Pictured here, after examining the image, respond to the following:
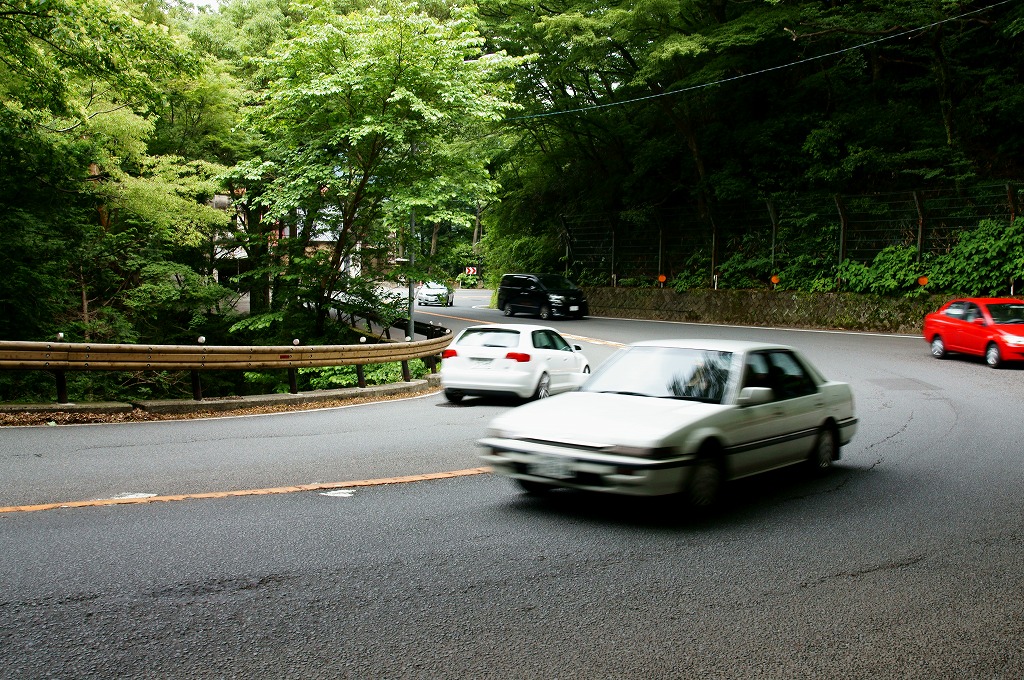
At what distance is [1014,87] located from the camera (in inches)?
1147

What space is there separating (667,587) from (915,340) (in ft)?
74.3

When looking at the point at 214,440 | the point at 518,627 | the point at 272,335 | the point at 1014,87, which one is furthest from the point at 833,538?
the point at 1014,87

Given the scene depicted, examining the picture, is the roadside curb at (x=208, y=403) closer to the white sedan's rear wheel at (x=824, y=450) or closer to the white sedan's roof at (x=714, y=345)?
the white sedan's roof at (x=714, y=345)

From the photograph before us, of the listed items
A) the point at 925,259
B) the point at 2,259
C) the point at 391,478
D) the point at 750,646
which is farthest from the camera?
the point at 925,259

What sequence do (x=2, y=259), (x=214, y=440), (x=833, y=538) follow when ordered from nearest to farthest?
(x=833, y=538)
(x=214, y=440)
(x=2, y=259)

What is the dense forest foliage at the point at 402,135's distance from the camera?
19422 mm

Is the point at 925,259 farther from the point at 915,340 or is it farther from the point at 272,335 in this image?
the point at 272,335

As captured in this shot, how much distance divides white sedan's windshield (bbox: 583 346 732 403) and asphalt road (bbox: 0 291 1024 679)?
38.8 inches

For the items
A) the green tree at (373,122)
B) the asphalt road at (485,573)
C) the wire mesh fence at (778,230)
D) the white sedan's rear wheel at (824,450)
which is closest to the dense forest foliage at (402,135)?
the green tree at (373,122)

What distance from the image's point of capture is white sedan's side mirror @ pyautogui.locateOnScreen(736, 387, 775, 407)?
24.2 ft

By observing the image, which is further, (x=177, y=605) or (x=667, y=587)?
(x=667, y=587)

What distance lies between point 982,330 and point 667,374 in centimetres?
1443

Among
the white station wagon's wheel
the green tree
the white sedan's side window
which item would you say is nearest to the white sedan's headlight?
the white sedan's side window

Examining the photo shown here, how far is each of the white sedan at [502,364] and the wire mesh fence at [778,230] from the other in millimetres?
18404
